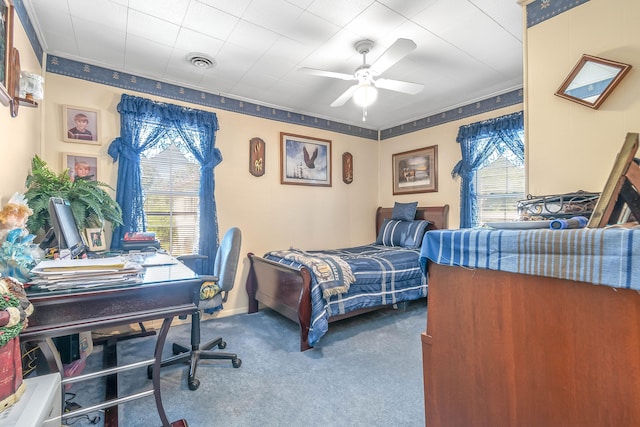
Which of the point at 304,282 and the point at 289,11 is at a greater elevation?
the point at 289,11

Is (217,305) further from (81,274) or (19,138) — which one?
(19,138)

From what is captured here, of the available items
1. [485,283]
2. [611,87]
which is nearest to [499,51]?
[611,87]

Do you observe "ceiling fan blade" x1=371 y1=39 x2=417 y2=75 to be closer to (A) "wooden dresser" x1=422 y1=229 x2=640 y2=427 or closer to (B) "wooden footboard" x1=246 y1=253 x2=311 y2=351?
(A) "wooden dresser" x1=422 y1=229 x2=640 y2=427

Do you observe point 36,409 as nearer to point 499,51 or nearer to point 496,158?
point 499,51

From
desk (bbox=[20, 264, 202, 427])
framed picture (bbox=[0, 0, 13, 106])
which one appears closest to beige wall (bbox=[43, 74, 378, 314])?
framed picture (bbox=[0, 0, 13, 106])

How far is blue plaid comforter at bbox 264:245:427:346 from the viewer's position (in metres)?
2.66

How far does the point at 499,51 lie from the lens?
2.72m

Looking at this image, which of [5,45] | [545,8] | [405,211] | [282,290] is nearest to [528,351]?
[545,8]

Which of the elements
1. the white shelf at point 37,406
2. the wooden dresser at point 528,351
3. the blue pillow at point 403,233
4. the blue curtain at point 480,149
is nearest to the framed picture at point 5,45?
the white shelf at point 37,406

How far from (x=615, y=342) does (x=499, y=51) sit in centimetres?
284

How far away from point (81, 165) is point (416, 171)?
409cm

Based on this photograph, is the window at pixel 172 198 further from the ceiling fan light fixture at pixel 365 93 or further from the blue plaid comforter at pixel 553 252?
the blue plaid comforter at pixel 553 252

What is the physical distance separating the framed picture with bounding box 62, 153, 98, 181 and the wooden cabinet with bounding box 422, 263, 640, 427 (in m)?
3.21

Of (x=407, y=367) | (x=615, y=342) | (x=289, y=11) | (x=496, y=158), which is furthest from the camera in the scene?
(x=496, y=158)
